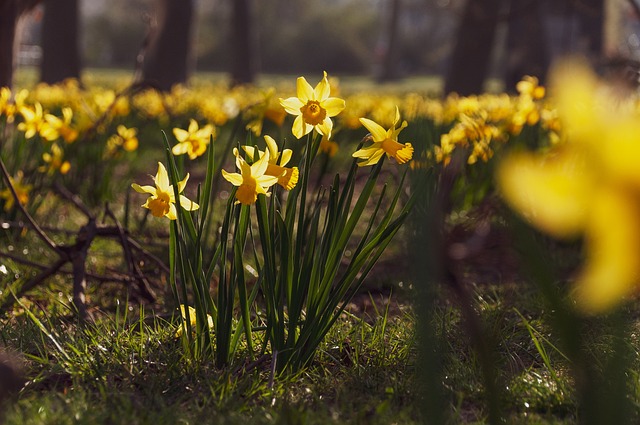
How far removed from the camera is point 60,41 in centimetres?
1408

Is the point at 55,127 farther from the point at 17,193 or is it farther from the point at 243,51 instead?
the point at 243,51

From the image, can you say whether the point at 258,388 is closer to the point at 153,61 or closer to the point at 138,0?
the point at 153,61

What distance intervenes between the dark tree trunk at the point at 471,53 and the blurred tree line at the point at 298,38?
0.02 meters

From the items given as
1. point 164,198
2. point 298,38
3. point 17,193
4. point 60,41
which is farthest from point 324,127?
point 298,38

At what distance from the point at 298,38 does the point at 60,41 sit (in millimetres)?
25643

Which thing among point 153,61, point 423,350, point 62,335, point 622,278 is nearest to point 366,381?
point 62,335

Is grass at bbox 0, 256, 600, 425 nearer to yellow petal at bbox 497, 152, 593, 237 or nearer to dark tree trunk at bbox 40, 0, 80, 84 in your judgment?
yellow petal at bbox 497, 152, 593, 237

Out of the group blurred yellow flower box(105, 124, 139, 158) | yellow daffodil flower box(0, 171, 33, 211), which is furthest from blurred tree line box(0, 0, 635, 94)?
yellow daffodil flower box(0, 171, 33, 211)

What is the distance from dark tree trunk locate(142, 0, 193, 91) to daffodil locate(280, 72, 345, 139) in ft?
38.2

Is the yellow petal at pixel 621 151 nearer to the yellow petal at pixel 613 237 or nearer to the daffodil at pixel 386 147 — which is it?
the yellow petal at pixel 613 237

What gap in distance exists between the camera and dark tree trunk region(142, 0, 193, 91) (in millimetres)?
12977

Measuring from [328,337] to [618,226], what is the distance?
1.57 meters

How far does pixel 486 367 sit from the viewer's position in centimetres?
93

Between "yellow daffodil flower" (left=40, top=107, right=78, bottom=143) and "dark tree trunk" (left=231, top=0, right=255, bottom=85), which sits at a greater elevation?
"yellow daffodil flower" (left=40, top=107, right=78, bottom=143)
